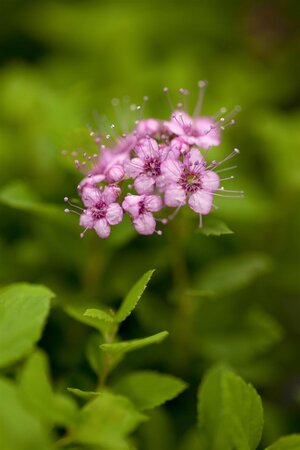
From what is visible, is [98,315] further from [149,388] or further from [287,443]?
[287,443]

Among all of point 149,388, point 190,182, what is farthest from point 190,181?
point 149,388

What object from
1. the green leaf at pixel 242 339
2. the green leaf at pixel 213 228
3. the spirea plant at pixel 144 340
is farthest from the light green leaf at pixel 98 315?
the green leaf at pixel 242 339

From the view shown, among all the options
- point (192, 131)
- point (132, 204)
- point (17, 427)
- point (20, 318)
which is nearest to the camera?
point (17, 427)

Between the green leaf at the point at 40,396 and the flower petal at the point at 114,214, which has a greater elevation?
the flower petal at the point at 114,214

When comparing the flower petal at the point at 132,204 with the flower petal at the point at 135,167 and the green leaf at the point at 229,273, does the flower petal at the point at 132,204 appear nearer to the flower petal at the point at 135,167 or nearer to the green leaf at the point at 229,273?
the flower petal at the point at 135,167

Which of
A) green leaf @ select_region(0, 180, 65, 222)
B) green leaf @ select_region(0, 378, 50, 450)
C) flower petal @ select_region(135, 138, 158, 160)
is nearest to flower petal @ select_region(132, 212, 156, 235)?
flower petal @ select_region(135, 138, 158, 160)

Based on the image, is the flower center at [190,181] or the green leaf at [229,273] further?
the green leaf at [229,273]
